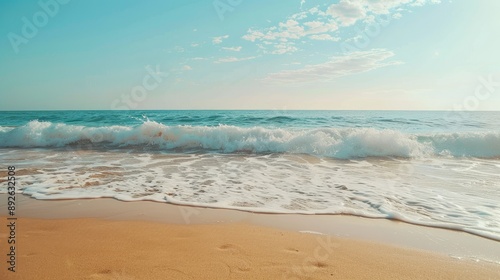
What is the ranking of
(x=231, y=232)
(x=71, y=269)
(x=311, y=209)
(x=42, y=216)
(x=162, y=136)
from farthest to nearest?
1. (x=162, y=136)
2. (x=311, y=209)
3. (x=42, y=216)
4. (x=231, y=232)
5. (x=71, y=269)

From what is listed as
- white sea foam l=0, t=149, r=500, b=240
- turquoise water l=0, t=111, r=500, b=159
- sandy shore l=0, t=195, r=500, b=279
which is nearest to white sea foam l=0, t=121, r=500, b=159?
turquoise water l=0, t=111, r=500, b=159

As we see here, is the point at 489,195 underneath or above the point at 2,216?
above

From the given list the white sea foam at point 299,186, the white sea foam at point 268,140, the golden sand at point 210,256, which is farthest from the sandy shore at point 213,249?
the white sea foam at point 268,140

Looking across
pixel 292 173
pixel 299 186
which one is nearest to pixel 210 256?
pixel 299 186

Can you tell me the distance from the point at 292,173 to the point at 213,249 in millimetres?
4796

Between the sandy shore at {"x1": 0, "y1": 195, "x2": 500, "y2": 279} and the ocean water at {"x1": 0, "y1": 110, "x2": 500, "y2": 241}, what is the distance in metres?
0.69

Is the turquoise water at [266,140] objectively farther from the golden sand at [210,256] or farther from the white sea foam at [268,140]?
the golden sand at [210,256]

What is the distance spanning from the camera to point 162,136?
1418 cm

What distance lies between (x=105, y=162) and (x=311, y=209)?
288 inches

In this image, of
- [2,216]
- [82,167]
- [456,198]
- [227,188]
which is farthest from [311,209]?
[82,167]

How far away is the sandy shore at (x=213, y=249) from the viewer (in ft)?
8.11

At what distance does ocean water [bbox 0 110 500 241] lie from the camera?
4.70m

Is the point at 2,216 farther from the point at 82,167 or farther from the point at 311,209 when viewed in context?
the point at 311,209

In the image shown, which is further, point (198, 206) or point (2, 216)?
point (198, 206)
